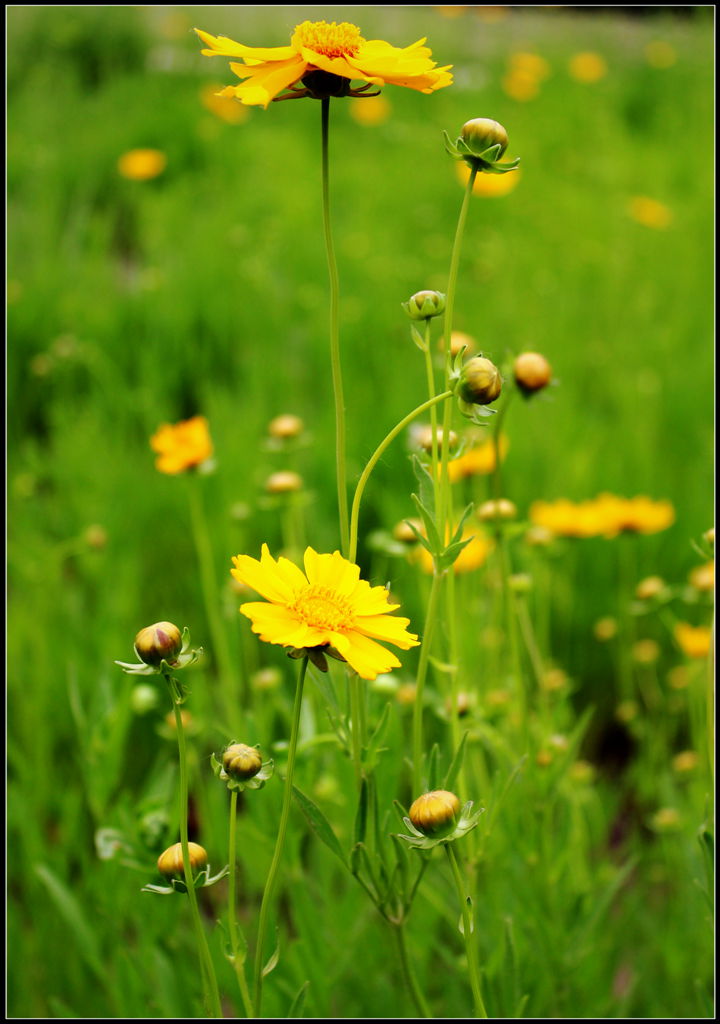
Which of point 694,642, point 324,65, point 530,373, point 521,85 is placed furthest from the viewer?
point 521,85

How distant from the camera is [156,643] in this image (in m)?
0.37

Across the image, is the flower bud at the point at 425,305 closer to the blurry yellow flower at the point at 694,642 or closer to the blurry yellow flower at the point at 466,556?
the blurry yellow flower at the point at 466,556

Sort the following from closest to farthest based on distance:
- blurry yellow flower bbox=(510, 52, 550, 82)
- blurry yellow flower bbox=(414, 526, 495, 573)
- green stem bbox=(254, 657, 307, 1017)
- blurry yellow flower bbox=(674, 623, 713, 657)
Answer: green stem bbox=(254, 657, 307, 1017) < blurry yellow flower bbox=(414, 526, 495, 573) < blurry yellow flower bbox=(674, 623, 713, 657) < blurry yellow flower bbox=(510, 52, 550, 82)

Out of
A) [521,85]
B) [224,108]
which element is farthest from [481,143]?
[521,85]

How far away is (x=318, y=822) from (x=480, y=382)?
20cm

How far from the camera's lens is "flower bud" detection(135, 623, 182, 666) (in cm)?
37

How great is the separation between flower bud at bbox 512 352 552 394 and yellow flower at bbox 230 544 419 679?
0.85ft

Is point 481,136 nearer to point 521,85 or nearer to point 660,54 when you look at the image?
point 521,85

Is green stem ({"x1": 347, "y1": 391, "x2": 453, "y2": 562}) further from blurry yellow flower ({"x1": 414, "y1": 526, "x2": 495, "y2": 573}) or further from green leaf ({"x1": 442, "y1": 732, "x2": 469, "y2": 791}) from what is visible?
blurry yellow flower ({"x1": 414, "y1": 526, "x2": 495, "y2": 573})

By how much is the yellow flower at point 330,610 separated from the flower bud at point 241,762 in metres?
0.05

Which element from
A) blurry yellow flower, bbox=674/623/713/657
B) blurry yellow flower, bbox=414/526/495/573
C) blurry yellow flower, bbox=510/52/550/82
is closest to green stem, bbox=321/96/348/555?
blurry yellow flower, bbox=414/526/495/573

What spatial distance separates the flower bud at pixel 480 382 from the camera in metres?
0.39

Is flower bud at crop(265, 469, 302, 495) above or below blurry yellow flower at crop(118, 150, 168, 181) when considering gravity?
below

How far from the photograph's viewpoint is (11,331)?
1491 mm
